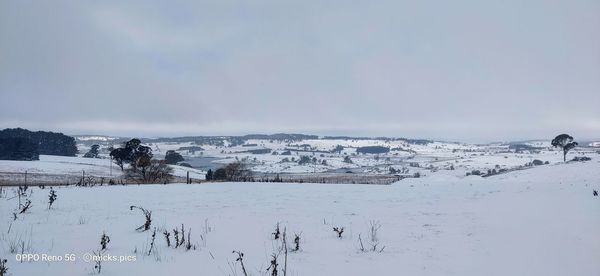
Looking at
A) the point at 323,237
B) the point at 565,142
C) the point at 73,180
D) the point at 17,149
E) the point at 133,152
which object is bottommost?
the point at 73,180

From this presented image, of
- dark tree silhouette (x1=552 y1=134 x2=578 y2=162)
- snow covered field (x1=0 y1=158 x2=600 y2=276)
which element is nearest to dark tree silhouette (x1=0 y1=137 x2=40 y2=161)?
snow covered field (x1=0 y1=158 x2=600 y2=276)

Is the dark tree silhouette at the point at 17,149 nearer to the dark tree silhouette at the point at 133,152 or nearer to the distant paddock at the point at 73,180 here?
the distant paddock at the point at 73,180

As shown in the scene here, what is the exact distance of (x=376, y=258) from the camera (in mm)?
6637

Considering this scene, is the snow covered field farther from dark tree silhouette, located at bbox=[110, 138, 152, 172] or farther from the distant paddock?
dark tree silhouette, located at bbox=[110, 138, 152, 172]

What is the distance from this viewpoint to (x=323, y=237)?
8523 millimetres

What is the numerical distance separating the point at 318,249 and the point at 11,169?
265 feet

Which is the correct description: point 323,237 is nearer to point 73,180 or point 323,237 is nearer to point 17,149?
point 73,180

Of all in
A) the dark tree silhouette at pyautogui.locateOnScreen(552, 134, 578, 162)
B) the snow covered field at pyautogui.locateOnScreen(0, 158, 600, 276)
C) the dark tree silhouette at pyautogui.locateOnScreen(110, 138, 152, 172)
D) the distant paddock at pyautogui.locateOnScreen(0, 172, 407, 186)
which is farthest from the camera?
the dark tree silhouette at pyautogui.locateOnScreen(552, 134, 578, 162)

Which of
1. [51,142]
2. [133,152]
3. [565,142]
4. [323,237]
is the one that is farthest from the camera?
[51,142]

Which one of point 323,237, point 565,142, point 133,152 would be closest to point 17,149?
point 133,152

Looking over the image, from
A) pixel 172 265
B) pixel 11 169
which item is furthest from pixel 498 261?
pixel 11 169

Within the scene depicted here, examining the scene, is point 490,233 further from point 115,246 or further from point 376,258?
point 115,246

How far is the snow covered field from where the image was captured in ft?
19.7

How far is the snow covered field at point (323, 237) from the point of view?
6004mm
